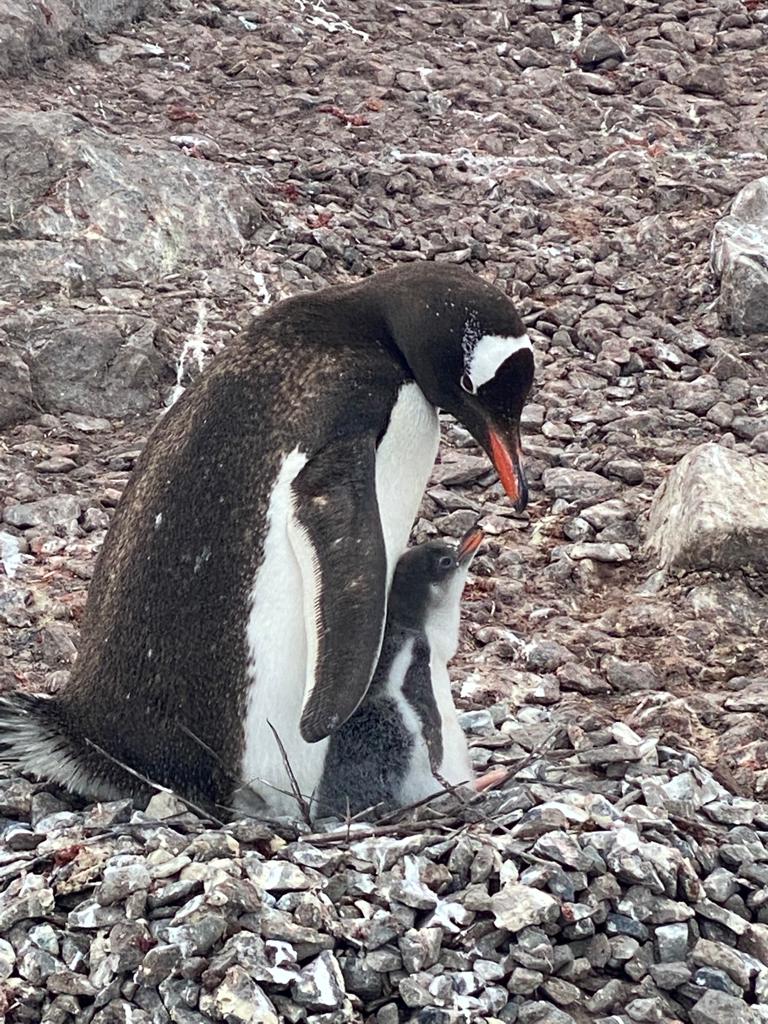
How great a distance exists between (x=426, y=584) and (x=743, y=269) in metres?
2.79

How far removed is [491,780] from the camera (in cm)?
329

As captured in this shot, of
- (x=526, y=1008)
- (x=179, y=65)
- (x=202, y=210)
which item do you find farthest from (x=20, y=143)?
(x=526, y=1008)

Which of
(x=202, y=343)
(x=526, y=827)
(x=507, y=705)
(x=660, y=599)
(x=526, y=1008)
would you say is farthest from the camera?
(x=202, y=343)

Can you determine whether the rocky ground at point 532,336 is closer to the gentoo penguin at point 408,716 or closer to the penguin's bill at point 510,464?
the gentoo penguin at point 408,716

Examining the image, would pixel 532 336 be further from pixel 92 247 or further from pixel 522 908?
pixel 522 908

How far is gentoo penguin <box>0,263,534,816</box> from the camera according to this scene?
3096mm

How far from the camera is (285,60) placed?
724 cm

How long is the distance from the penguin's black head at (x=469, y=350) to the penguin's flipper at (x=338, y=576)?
0.24 m

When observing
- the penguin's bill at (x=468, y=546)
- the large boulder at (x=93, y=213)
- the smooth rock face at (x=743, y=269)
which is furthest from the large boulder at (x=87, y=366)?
the smooth rock face at (x=743, y=269)

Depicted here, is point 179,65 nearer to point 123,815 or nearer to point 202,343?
point 202,343

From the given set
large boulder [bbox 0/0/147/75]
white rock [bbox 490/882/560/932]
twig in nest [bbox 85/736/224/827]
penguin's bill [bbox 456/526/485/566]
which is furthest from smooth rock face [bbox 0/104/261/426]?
white rock [bbox 490/882/560/932]

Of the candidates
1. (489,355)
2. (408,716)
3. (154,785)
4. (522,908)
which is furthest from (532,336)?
(522,908)

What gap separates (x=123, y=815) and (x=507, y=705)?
1.18 meters

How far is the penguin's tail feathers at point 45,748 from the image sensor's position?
10.6ft
